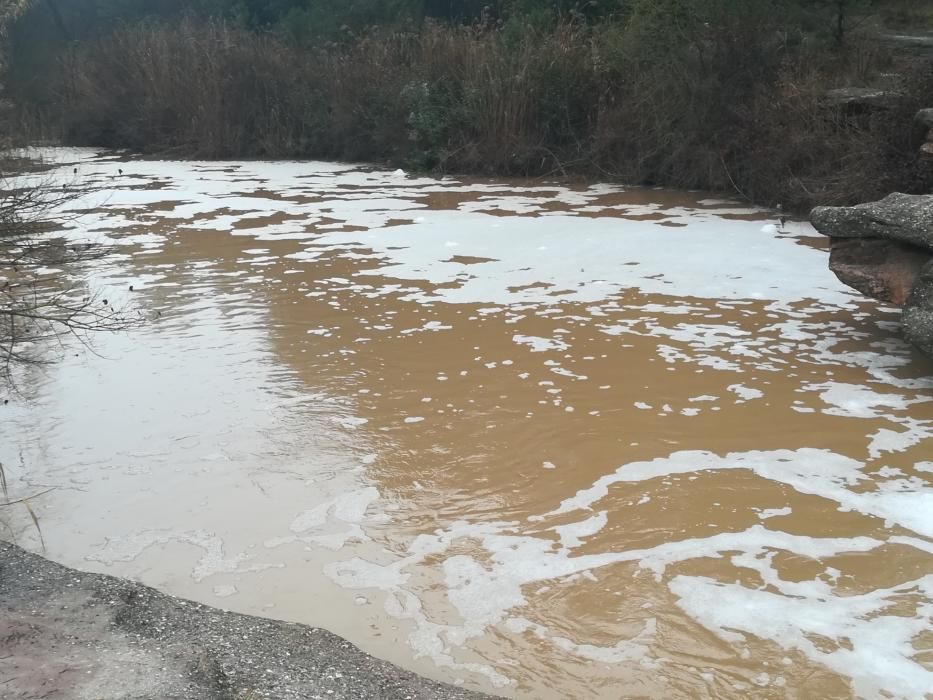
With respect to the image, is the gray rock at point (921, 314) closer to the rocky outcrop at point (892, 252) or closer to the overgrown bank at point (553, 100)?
the rocky outcrop at point (892, 252)

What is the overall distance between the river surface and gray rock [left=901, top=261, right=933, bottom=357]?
0.82 ft

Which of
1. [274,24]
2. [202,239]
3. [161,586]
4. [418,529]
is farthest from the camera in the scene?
[274,24]

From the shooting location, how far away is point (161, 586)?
359 centimetres

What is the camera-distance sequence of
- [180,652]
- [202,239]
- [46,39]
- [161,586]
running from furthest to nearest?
[46,39]
[202,239]
[161,586]
[180,652]

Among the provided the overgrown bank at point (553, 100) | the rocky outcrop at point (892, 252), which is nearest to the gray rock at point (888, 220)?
the rocky outcrop at point (892, 252)

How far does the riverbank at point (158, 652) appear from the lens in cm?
267

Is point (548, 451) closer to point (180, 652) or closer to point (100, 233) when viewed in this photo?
point (180, 652)

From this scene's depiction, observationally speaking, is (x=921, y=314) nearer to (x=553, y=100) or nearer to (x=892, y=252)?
(x=892, y=252)

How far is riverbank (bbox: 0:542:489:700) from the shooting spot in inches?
105

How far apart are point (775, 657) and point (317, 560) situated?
176 cm

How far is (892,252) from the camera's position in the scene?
598cm

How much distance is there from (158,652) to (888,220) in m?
4.97

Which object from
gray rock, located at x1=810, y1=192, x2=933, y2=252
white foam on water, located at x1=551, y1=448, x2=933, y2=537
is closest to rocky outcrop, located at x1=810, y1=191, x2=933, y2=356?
gray rock, located at x1=810, y1=192, x2=933, y2=252

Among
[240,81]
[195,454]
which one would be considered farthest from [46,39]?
[195,454]
